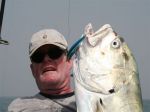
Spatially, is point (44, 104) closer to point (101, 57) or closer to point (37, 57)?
point (37, 57)

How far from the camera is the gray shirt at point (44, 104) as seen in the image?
16.5 feet

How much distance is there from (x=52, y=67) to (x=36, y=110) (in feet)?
1.69

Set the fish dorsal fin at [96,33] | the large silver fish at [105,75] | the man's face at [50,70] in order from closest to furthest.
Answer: the large silver fish at [105,75] → the fish dorsal fin at [96,33] → the man's face at [50,70]

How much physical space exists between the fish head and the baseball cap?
3.61 feet

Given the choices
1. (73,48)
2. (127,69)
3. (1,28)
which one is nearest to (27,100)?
(73,48)

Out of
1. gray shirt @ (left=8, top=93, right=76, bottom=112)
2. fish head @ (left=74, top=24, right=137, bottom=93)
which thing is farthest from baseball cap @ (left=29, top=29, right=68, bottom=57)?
fish head @ (left=74, top=24, right=137, bottom=93)

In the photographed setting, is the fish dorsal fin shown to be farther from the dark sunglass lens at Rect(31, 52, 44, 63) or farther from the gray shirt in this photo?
the gray shirt

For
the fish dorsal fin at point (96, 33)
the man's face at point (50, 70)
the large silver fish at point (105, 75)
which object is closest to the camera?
the large silver fish at point (105, 75)

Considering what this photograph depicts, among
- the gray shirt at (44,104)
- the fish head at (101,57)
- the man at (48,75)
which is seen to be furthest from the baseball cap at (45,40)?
the fish head at (101,57)

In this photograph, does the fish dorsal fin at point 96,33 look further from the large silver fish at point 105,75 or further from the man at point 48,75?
the man at point 48,75

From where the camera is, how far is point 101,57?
3.94 meters

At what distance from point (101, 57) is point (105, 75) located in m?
0.17

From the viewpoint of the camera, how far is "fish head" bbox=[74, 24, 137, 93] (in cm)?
387

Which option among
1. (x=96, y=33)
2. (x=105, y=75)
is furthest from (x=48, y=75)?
(x=105, y=75)
